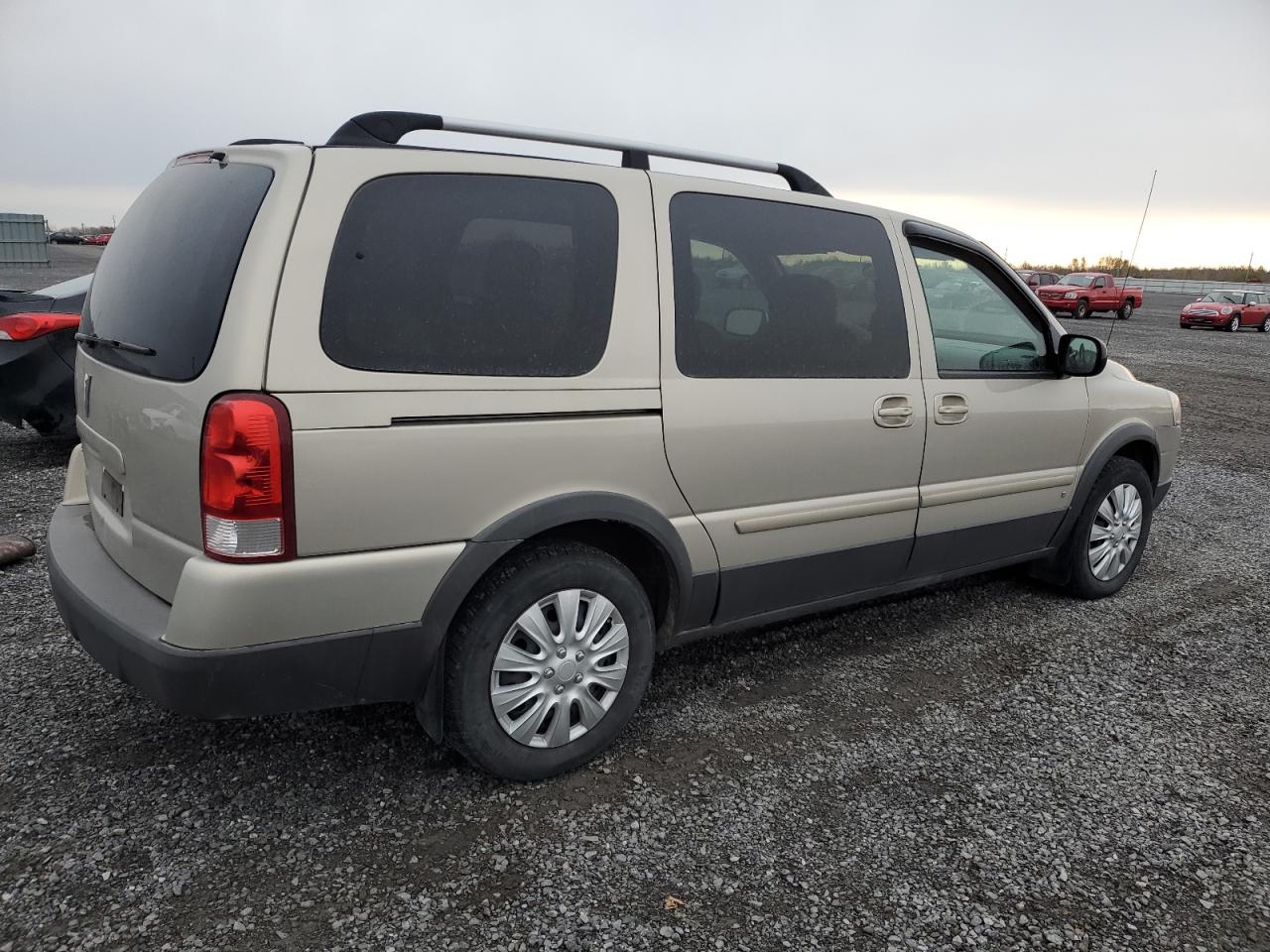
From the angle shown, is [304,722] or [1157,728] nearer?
[304,722]

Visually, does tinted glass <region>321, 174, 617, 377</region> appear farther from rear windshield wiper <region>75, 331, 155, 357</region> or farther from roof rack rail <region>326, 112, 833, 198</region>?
rear windshield wiper <region>75, 331, 155, 357</region>

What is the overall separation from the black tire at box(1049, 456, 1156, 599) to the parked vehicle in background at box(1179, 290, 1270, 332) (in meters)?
27.7

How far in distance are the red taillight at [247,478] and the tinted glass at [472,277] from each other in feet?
0.78

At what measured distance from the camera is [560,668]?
108 inches

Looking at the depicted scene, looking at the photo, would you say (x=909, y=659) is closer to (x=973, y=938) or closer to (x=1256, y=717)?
(x=1256, y=717)

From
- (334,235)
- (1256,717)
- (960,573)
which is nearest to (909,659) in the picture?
(960,573)

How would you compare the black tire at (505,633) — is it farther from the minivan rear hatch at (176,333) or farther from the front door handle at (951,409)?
the front door handle at (951,409)

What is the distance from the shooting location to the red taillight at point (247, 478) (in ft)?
7.10

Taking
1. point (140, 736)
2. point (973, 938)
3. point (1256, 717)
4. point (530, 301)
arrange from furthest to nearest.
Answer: point (1256, 717) < point (140, 736) < point (530, 301) < point (973, 938)

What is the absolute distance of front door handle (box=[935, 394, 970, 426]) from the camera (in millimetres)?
3574

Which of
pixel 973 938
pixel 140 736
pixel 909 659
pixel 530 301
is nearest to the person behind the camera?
pixel 973 938

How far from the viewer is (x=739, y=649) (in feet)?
12.7

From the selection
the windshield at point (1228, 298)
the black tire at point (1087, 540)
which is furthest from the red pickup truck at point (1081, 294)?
the black tire at point (1087, 540)

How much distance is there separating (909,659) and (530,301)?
2.28 metres
